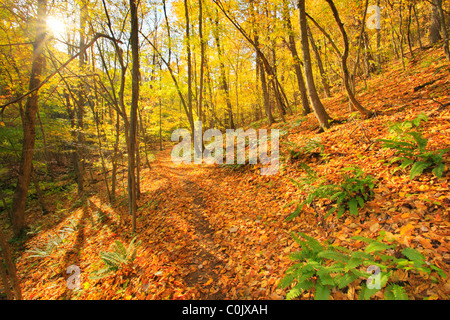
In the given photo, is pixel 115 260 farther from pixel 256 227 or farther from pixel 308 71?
pixel 308 71

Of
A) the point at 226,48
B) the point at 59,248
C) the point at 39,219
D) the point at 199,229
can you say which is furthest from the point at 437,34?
the point at 39,219

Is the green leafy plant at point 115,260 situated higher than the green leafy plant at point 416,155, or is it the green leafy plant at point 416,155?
the green leafy plant at point 416,155

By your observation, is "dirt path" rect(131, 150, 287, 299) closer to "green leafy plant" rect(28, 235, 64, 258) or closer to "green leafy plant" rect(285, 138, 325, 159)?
"green leafy plant" rect(285, 138, 325, 159)

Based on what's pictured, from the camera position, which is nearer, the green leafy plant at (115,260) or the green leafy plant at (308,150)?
the green leafy plant at (115,260)

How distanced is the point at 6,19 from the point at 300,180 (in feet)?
34.9

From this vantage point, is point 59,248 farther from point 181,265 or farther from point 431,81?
point 431,81

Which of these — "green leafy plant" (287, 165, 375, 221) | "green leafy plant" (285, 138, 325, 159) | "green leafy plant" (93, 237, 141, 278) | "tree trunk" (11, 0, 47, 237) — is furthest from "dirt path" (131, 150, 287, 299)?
"tree trunk" (11, 0, 47, 237)

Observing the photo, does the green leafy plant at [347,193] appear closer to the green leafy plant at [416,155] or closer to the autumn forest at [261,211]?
the autumn forest at [261,211]

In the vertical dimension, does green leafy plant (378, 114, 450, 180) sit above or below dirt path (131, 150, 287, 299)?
above

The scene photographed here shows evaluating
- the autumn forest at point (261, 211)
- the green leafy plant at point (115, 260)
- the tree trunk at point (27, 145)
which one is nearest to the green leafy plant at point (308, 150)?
the autumn forest at point (261, 211)

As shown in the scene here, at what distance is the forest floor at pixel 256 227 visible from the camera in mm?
2438

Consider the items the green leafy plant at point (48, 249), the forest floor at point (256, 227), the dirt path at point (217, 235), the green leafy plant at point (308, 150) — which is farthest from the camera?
the green leafy plant at point (48, 249)

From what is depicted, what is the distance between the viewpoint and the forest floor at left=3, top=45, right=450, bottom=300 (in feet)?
8.00

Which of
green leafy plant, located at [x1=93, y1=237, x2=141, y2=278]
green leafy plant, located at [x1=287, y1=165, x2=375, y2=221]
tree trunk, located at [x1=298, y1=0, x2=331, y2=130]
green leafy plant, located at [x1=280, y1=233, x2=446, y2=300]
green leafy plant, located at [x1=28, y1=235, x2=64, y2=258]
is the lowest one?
green leafy plant, located at [x1=28, y1=235, x2=64, y2=258]
